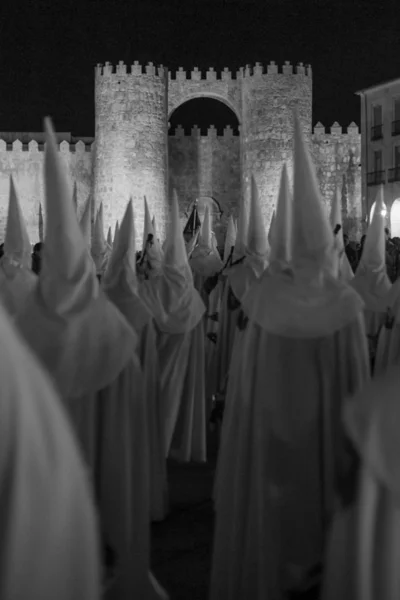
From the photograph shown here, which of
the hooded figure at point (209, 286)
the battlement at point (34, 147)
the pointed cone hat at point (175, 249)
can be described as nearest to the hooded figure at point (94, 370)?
the pointed cone hat at point (175, 249)

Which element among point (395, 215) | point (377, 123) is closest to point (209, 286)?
point (395, 215)

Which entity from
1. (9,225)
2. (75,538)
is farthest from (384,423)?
(9,225)

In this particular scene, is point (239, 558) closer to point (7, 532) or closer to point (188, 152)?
point (7, 532)

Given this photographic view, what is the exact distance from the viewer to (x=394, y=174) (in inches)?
1245

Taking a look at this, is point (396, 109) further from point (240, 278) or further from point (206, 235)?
point (240, 278)

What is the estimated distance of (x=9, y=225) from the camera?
20.6 ft

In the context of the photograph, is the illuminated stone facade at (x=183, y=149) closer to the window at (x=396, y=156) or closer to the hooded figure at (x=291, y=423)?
the window at (x=396, y=156)

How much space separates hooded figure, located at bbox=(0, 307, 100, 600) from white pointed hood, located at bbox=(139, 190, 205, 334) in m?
5.52

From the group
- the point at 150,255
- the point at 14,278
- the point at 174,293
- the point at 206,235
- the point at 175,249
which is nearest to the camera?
the point at 14,278

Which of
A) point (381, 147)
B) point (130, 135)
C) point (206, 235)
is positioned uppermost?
point (130, 135)

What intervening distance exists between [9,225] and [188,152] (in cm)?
3044

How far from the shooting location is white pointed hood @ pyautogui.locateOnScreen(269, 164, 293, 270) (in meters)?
4.15

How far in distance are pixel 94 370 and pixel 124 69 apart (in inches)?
1218

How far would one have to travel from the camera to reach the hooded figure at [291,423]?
343cm
